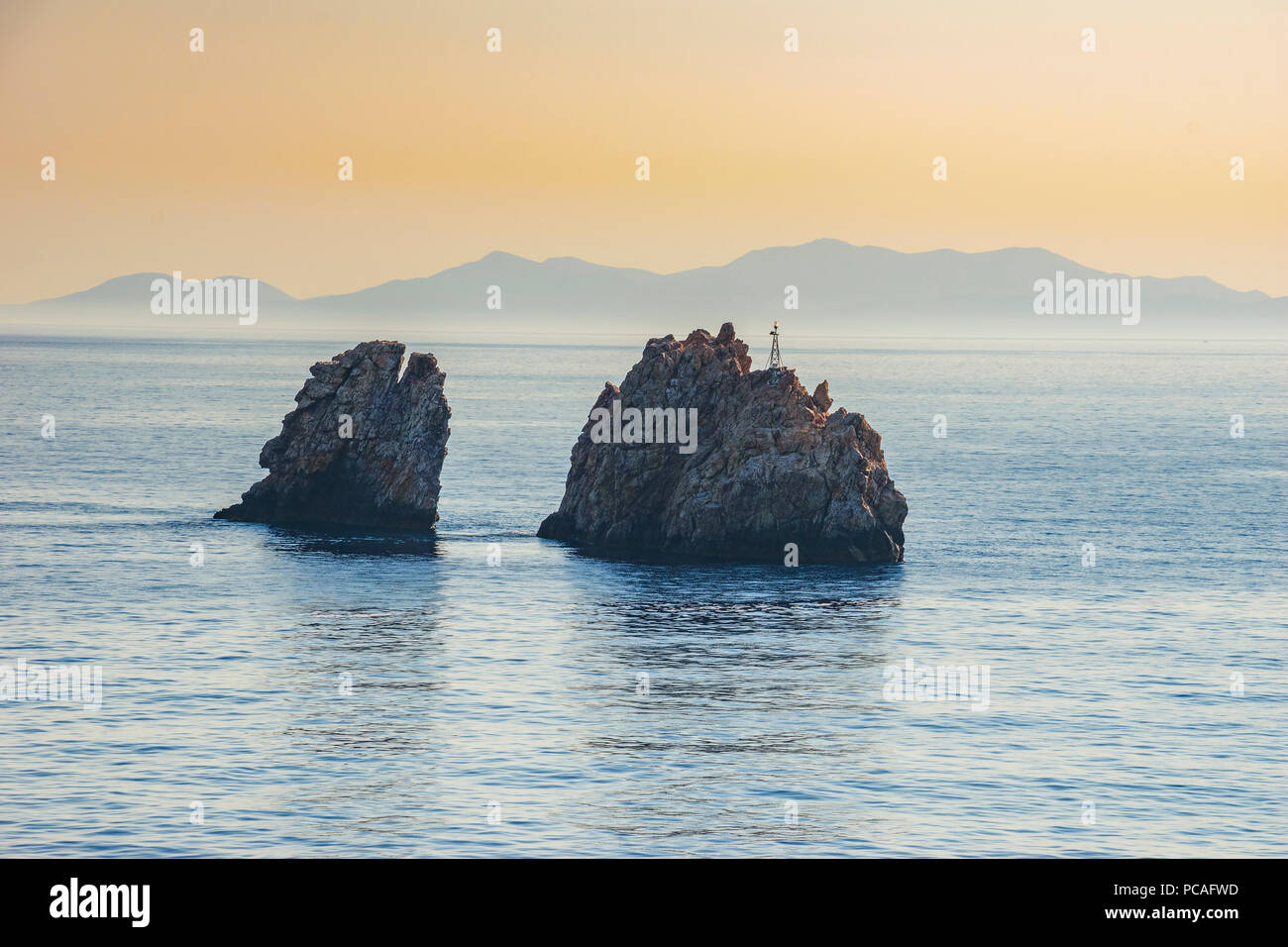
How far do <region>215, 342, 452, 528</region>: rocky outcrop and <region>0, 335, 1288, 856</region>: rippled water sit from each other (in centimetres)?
382

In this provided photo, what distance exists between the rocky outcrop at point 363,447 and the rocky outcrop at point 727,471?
11.2 m

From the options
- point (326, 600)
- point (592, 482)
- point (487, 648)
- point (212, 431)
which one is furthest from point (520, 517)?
point (212, 431)

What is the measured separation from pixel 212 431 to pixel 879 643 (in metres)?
141

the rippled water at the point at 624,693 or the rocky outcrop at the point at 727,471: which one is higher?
the rocky outcrop at the point at 727,471

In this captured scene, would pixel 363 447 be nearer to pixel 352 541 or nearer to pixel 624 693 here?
pixel 352 541

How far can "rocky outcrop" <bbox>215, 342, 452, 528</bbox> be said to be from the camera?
106125 millimetres

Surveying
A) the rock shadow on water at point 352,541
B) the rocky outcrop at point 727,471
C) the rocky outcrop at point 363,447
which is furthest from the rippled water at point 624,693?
the rocky outcrop at point 363,447

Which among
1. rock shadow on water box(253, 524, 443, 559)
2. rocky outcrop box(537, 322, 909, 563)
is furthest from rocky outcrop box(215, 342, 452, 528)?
rocky outcrop box(537, 322, 909, 563)

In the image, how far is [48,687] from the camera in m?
65.6

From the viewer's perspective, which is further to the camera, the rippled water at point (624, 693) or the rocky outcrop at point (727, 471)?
the rocky outcrop at point (727, 471)

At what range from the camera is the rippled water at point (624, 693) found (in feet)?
159

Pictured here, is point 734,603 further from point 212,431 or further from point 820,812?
point 212,431

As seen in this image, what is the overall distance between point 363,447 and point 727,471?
28260mm

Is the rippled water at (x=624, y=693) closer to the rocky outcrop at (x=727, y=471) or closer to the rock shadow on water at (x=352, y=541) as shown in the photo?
the rock shadow on water at (x=352, y=541)
